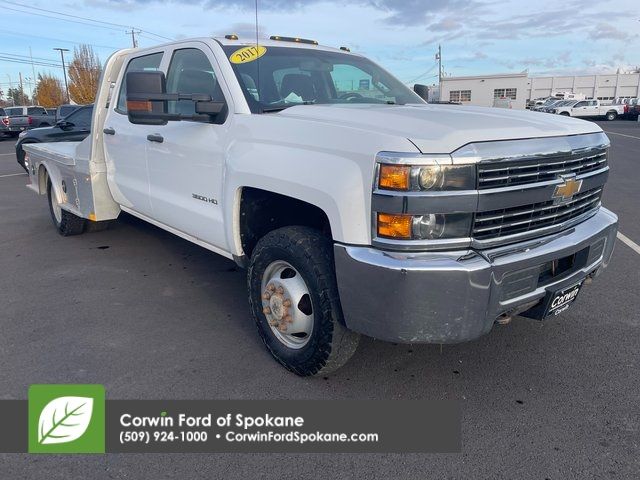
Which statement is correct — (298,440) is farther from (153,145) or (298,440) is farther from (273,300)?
(153,145)

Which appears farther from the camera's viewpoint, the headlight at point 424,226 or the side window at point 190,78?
the side window at point 190,78

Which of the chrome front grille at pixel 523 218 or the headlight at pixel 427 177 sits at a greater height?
the headlight at pixel 427 177

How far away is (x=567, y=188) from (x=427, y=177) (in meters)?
0.94

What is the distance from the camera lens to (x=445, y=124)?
2557mm

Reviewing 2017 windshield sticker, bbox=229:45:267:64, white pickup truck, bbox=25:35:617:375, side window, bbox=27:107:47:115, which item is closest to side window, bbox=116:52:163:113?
white pickup truck, bbox=25:35:617:375

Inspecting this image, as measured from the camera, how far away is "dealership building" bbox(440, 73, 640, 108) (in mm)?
53781

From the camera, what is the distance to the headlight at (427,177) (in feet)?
7.70

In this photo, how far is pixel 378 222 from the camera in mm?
2445

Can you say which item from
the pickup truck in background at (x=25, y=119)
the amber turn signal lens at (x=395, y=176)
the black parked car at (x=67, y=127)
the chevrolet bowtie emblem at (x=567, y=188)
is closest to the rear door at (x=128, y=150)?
the amber turn signal lens at (x=395, y=176)

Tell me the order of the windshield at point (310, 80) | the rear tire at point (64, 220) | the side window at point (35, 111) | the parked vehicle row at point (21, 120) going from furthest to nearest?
the side window at point (35, 111), the parked vehicle row at point (21, 120), the rear tire at point (64, 220), the windshield at point (310, 80)

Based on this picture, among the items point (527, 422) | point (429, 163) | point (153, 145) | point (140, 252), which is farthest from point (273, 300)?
point (140, 252)

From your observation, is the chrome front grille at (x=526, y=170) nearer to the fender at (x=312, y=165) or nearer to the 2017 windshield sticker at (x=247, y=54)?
the fender at (x=312, y=165)

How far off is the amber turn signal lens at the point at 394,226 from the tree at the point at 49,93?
250 feet

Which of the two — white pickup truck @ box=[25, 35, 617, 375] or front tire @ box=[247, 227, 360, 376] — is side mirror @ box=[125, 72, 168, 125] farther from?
front tire @ box=[247, 227, 360, 376]
